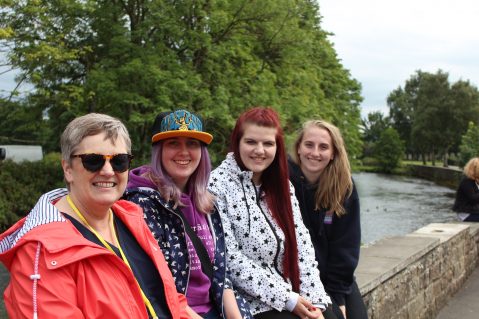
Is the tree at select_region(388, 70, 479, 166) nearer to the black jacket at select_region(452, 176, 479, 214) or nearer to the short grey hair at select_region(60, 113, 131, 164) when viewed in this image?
the black jacket at select_region(452, 176, 479, 214)

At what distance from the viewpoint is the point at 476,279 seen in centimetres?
727

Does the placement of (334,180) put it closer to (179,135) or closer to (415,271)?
(179,135)

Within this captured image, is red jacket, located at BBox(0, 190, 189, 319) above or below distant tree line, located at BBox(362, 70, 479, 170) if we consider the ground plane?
below

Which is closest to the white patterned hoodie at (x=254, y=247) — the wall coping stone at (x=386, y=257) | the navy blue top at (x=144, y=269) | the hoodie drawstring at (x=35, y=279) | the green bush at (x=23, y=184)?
the navy blue top at (x=144, y=269)

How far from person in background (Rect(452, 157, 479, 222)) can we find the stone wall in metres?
1.04

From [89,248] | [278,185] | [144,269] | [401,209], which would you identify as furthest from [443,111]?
[89,248]

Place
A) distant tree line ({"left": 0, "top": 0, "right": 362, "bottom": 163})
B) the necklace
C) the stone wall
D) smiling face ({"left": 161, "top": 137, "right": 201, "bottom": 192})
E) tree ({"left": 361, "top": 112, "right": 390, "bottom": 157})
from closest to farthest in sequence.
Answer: the necklace → smiling face ({"left": 161, "top": 137, "right": 201, "bottom": 192}) → the stone wall → distant tree line ({"left": 0, "top": 0, "right": 362, "bottom": 163}) → tree ({"left": 361, "top": 112, "right": 390, "bottom": 157})

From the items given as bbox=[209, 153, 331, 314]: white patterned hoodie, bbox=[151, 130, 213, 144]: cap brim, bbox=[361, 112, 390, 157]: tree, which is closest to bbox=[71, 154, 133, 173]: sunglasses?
bbox=[151, 130, 213, 144]: cap brim

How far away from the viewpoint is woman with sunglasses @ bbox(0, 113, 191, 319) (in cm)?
167

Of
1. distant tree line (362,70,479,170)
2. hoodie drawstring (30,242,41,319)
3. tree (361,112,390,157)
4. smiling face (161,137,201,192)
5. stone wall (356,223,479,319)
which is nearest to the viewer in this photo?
hoodie drawstring (30,242,41,319)

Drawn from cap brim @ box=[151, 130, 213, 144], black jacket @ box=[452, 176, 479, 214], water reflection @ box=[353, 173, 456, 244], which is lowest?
water reflection @ box=[353, 173, 456, 244]

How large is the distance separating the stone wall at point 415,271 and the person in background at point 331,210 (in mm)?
555

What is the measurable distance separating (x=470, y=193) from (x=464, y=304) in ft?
8.74

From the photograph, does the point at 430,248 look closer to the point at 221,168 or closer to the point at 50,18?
the point at 221,168
